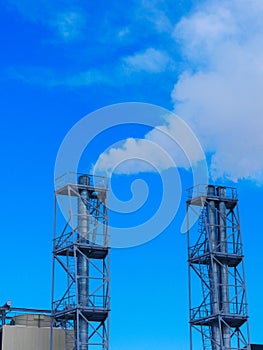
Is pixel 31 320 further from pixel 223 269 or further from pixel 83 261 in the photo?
pixel 223 269

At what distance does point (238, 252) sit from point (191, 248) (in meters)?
4.59

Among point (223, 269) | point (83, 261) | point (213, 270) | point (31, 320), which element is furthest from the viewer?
point (223, 269)

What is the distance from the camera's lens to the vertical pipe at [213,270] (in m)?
77.8

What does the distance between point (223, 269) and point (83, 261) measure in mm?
14024

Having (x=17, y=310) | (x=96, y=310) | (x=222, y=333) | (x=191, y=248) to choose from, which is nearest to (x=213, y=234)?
(x=191, y=248)

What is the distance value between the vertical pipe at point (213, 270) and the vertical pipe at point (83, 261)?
12.4m

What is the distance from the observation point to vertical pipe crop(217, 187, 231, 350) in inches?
3061

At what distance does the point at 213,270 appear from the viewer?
7962cm

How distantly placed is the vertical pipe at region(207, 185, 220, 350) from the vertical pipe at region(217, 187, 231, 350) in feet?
1.92

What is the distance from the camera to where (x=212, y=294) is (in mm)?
79250

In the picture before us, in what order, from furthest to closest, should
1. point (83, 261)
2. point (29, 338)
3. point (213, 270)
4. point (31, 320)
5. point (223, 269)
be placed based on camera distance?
point (223, 269)
point (213, 270)
point (31, 320)
point (83, 261)
point (29, 338)

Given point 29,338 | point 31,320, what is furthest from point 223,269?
point 29,338

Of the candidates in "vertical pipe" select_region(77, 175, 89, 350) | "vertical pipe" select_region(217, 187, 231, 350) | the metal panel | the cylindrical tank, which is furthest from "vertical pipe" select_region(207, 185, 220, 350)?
the cylindrical tank

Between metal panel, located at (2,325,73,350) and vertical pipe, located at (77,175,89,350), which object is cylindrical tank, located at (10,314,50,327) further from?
vertical pipe, located at (77,175,89,350)
